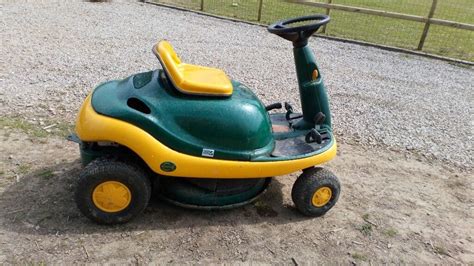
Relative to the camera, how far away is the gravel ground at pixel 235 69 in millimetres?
4531

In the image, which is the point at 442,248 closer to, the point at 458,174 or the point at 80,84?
the point at 458,174

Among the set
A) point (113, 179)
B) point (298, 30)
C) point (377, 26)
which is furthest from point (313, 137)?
point (377, 26)

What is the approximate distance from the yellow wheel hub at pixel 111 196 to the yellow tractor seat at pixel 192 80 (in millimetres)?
715

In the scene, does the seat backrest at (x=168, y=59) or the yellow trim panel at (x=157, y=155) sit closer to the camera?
the yellow trim panel at (x=157, y=155)

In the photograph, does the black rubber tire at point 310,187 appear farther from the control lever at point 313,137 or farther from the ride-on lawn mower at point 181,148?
the control lever at point 313,137

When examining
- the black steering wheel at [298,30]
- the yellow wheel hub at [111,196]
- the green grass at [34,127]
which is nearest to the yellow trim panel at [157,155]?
the yellow wheel hub at [111,196]

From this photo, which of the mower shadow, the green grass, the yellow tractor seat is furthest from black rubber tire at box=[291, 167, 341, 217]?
the green grass

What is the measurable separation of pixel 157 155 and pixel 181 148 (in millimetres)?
156

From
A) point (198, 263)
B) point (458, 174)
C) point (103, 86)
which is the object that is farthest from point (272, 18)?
point (198, 263)

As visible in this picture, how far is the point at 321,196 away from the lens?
301 cm

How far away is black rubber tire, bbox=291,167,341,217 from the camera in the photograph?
2932 millimetres

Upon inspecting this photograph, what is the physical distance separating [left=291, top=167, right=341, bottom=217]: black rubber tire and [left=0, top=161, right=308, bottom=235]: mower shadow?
4.3 inches

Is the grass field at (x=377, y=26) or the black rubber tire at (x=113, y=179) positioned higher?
the black rubber tire at (x=113, y=179)

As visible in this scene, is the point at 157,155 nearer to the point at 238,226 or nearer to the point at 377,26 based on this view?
the point at 238,226
